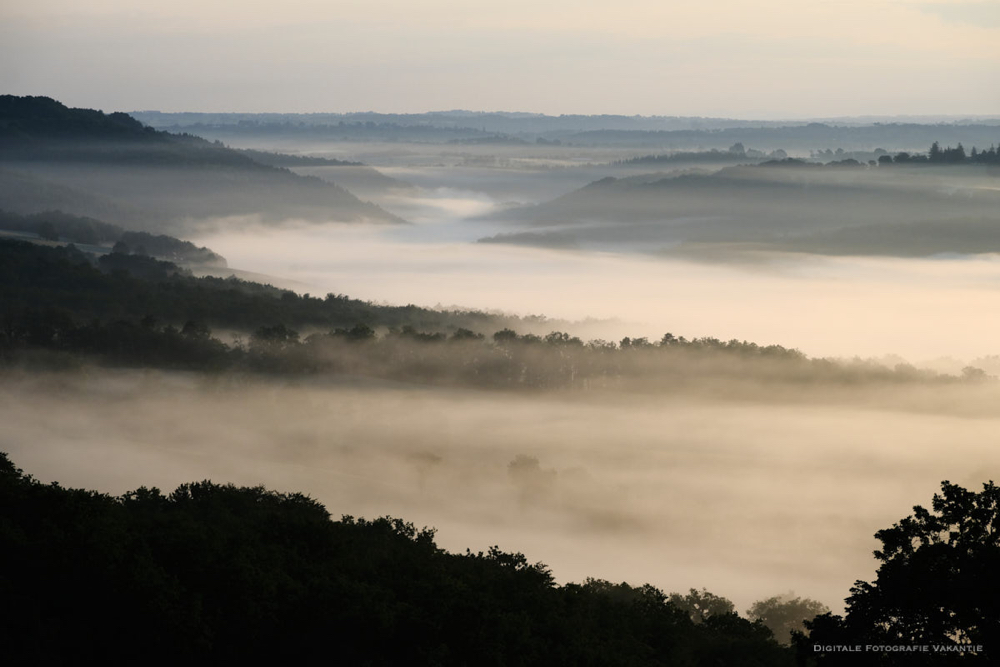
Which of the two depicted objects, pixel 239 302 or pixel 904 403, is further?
pixel 904 403

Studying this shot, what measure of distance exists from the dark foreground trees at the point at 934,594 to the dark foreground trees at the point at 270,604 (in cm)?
794

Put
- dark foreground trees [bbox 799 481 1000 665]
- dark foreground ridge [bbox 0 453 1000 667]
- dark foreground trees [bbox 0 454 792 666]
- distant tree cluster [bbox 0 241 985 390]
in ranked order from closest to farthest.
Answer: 1. dark foreground trees [bbox 799 481 1000 665]
2. dark foreground ridge [bbox 0 453 1000 667]
3. dark foreground trees [bbox 0 454 792 666]
4. distant tree cluster [bbox 0 241 985 390]

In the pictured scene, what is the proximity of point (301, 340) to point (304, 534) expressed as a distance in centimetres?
9759

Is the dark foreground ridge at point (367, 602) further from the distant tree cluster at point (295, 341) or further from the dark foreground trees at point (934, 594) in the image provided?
the distant tree cluster at point (295, 341)

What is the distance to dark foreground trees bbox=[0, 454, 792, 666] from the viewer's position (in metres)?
24.9

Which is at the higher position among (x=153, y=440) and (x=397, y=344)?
(x=397, y=344)

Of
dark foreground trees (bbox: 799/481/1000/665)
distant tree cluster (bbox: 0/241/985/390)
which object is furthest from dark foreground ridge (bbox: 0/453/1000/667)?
distant tree cluster (bbox: 0/241/985/390)

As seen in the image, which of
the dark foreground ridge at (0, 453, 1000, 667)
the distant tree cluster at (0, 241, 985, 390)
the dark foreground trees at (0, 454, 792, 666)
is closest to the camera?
the dark foreground ridge at (0, 453, 1000, 667)

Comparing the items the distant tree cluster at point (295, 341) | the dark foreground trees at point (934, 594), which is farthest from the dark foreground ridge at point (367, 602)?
the distant tree cluster at point (295, 341)

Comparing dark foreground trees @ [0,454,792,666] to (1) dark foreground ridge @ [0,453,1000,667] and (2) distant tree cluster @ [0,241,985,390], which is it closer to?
(1) dark foreground ridge @ [0,453,1000,667]

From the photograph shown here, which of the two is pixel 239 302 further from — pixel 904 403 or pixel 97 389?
pixel 904 403

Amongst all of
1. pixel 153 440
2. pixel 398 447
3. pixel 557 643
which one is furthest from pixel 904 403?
pixel 557 643

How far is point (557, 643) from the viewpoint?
1100 inches

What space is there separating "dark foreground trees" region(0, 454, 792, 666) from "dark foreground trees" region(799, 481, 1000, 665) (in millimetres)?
7942
